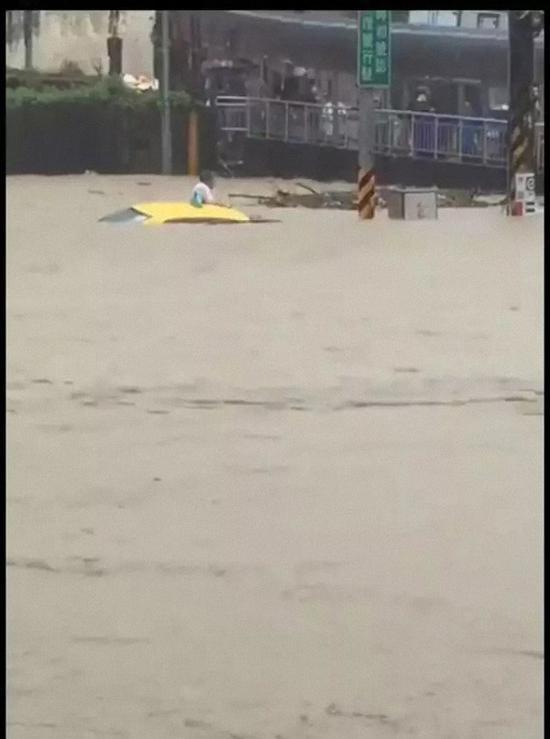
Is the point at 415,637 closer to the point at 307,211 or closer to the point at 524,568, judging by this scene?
the point at 524,568

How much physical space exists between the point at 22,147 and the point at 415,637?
5.96 meters

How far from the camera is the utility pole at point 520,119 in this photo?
5.25 m

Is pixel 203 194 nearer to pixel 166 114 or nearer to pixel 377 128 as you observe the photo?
pixel 166 114

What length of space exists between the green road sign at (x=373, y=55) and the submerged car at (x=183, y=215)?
92 cm

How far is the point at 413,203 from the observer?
20.4 feet

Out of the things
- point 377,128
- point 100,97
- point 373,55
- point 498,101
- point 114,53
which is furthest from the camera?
point 100,97

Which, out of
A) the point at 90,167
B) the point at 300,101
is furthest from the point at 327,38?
the point at 90,167

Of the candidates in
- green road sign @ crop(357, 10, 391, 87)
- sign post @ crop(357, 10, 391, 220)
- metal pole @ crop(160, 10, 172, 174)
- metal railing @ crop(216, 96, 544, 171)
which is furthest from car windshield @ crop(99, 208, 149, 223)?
green road sign @ crop(357, 10, 391, 87)

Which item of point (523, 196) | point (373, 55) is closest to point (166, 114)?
point (373, 55)

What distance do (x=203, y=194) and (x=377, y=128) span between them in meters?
0.94

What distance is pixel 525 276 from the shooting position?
15.1 ft

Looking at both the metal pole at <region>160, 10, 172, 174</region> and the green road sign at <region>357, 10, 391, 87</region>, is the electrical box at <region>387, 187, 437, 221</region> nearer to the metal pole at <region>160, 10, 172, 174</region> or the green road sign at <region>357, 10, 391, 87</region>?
the green road sign at <region>357, 10, 391, 87</region>

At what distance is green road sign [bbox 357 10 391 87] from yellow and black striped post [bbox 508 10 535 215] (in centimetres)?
49

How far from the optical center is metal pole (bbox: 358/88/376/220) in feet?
18.1
